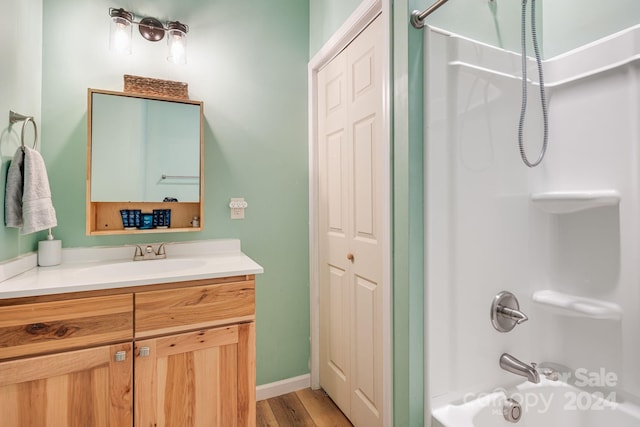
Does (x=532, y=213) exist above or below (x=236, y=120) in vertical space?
below

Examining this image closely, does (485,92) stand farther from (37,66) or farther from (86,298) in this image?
(37,66)

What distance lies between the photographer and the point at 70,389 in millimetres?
1170

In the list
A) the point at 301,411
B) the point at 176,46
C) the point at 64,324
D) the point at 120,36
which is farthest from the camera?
the point at 301,411

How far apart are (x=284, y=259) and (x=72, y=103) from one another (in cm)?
140

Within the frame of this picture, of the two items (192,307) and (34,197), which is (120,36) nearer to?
(34,197)

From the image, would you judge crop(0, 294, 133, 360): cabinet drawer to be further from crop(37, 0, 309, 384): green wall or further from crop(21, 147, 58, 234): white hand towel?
crop(37, 0, 309, 384): green wall

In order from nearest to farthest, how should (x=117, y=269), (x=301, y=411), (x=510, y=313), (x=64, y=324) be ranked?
1. (x=64, y=324)
2. (x=510, y=313)
3. (x=117, y=269)
4. (x=301, y=411)

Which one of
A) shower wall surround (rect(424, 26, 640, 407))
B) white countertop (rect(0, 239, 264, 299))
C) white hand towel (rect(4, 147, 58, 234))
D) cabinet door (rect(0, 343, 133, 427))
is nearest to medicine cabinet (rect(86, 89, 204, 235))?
white countertop (rect(0, 239, 264, 299))

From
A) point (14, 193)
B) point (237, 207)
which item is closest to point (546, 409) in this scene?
point (237, 207)

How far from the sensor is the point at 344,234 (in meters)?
1.80

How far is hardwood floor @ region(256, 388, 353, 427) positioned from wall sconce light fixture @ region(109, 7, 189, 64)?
81.1 inches

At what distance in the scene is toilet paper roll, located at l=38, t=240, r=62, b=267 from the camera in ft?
4.88

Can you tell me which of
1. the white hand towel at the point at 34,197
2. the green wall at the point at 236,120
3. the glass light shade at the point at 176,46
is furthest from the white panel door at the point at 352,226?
the white hand towel at the point at 34,197

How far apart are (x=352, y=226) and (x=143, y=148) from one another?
1179 millimetres
